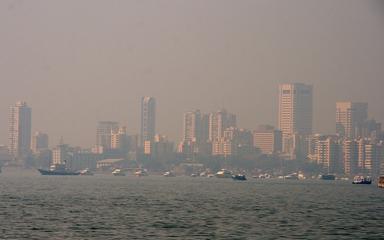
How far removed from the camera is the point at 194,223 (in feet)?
210

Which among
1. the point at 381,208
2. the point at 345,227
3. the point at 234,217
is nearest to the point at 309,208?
the point at 381,208

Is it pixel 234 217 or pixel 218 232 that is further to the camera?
pixel 234 217

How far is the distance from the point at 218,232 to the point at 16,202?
37.9m

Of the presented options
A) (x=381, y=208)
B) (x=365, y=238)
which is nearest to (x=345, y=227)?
(x=365, y=238)

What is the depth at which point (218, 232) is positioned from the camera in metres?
57.2

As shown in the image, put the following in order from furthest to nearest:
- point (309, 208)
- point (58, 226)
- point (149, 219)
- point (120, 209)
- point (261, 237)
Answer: point (309, 208)
point (120, 209)
point (149, 219)
point (58, 226)
point (261, 237)

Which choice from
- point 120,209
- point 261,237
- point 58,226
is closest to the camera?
point 261,237

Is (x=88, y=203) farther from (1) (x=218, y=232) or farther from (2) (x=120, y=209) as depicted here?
(1) (x=218, y=232)

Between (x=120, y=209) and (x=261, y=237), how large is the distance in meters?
26.9

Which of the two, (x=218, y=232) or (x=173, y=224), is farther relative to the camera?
(x=173, y=224)

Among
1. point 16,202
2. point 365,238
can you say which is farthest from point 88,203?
point 365,238

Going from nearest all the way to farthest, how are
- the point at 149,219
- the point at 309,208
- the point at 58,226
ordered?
the point at 58,226 < the point at 149,219 < the point at 309,208

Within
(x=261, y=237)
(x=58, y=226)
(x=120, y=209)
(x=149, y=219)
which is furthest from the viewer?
(x=120, y=209)

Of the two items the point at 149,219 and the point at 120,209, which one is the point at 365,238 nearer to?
the point at 149,219
